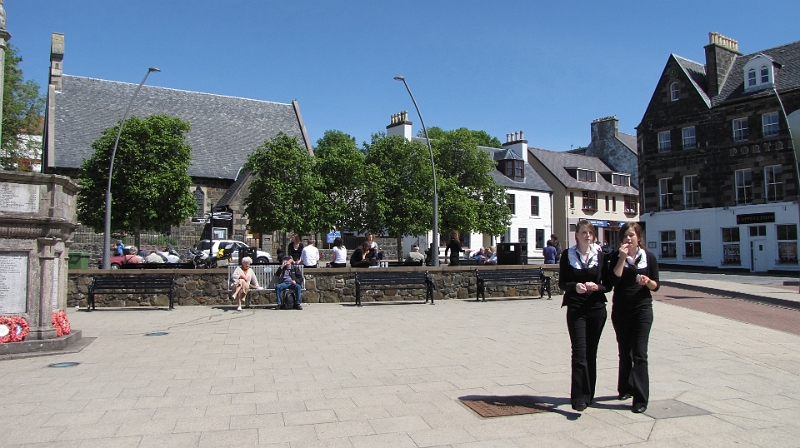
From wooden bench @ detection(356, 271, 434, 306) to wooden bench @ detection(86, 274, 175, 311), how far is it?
4602 mm

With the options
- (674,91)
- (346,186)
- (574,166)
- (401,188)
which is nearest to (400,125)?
(401,188)

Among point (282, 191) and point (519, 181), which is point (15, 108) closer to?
point (282, 191)

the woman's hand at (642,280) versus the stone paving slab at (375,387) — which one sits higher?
the woman's hand at (642,280)

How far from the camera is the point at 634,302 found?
5574 mm

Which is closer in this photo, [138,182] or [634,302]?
[634,302]

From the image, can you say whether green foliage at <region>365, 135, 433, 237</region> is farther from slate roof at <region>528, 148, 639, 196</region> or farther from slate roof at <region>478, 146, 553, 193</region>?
slate roof at <region>528, 148, 639, 196</region>

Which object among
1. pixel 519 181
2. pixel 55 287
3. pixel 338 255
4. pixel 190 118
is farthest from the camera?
pixel 519 181

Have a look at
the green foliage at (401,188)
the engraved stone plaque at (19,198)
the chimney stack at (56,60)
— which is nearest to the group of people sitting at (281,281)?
the engraved stone plaque at (19,198)

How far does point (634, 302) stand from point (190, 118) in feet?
152

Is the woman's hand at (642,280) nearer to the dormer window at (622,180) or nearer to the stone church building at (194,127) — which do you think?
the stone church building at (194,127)

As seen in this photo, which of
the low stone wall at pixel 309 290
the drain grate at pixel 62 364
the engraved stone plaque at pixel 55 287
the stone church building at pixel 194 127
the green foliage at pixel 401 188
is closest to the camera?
the drain grate at pixel 62 364

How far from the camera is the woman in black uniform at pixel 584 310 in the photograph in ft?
17.8

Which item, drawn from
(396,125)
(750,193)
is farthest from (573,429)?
(396,125)

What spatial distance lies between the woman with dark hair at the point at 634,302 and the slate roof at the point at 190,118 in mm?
39853
